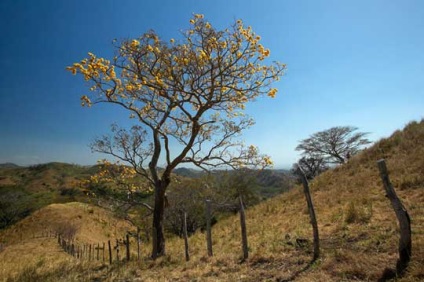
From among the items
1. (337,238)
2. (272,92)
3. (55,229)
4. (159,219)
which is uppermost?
(272,92)

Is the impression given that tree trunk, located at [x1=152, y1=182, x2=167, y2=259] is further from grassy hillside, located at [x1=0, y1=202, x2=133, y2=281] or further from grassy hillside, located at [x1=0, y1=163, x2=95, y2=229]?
grassy hillside, located at [x1=0, y1=163, x2=95, y2=229]

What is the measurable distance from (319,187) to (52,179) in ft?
368

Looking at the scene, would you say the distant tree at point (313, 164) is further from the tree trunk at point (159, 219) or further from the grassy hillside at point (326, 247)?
the tree trunk at point (159, 219)

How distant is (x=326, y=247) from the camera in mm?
8625

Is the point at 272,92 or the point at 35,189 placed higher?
the point at 35,189

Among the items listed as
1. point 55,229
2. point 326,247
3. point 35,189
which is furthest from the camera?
point 35,189

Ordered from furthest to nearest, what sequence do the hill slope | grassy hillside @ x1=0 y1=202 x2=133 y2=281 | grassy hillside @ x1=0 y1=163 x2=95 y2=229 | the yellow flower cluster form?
grassy hillside @ x1=0 y1=163 x2=95 y2=229 < grassy hillside @ x1=0 y1=202 x2=133 y2=281 < the yellow flower cluster < the hill slope

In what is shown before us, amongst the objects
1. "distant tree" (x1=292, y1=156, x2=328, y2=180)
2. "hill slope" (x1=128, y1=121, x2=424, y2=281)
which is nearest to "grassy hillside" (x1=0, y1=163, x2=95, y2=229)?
"hill slope" (x1=128, y1=121, x2=424, y2=281)

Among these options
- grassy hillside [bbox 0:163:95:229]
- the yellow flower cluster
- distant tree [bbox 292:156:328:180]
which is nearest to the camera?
the yellow flower cluster

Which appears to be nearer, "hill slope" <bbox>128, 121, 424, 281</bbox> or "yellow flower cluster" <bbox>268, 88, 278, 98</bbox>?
"hill slope" <bbox>128, 121, 424, 281</bbox>

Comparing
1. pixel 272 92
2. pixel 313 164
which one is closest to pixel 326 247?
pixel 272 92

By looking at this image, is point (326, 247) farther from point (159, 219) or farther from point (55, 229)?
point (55, 229)

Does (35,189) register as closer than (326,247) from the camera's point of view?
No

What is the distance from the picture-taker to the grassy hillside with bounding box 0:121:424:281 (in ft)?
22.1
